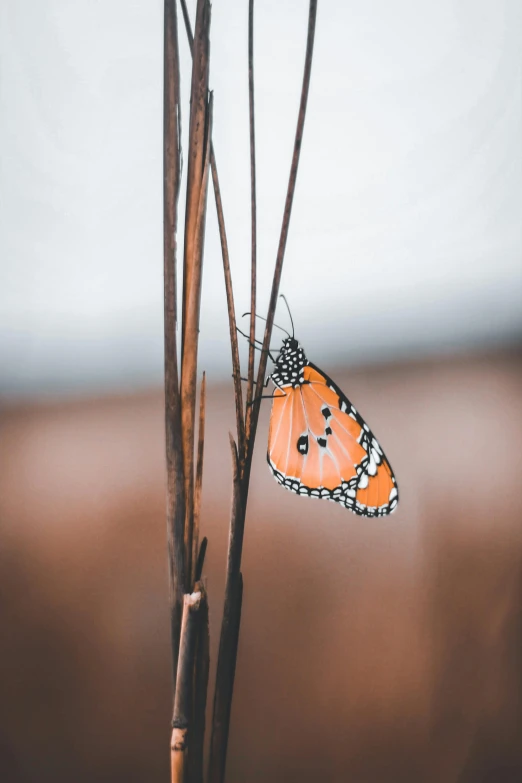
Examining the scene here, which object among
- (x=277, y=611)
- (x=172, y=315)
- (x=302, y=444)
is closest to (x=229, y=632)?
(x=172, y=315)

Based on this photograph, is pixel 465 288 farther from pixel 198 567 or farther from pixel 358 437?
pixel 198 567

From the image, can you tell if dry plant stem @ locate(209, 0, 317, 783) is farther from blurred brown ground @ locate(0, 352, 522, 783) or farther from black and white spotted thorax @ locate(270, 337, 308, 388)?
blurred brown ground @ locate(0, 352, 522, 783)

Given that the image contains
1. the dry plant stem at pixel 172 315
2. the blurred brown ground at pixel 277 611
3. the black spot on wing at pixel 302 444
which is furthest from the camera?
the blurred brown ground at pixel 277 611

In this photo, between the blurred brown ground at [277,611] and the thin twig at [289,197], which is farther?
the blurred brown ground at [277,611]

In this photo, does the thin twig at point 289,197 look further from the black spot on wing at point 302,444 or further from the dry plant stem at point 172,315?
the black spot on wing at point 302,444

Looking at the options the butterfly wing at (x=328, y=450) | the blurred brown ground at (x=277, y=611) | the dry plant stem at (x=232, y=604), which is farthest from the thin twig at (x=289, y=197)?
the blurred brown ground at (x=277, y=611)

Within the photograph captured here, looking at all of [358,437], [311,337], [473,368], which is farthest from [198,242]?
[473,368]

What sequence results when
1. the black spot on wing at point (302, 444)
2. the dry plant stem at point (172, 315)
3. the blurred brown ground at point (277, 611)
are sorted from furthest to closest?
the blurred brown ground at point (277, 611), the black spot on wing at point (302, 444), the dry plant stem at point (172, 315)

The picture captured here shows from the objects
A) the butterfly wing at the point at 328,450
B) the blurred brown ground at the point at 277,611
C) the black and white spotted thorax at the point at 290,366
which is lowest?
the blurred brown ground at the point at 277,611

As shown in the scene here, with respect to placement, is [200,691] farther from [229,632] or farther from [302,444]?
Answer: [302,444]
